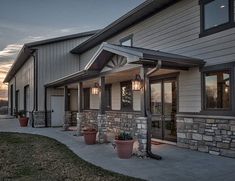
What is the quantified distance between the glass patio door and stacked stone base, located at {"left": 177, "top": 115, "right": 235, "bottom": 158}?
0.62 meters

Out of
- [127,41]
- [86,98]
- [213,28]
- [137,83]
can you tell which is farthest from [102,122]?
[86,98]

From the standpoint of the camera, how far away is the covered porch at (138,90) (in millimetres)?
7910

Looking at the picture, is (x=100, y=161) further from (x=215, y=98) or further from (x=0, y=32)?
(x=0, y=32)

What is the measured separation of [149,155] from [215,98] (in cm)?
258

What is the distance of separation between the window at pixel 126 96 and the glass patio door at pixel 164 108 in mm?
1780

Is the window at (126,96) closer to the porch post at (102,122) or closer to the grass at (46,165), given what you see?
the porch post at (102,122)

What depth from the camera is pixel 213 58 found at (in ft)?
27.0

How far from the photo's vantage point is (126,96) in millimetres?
13195

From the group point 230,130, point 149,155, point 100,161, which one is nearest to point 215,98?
point 230,130

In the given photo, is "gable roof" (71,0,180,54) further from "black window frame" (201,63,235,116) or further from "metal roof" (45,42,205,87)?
"black window frame" (201,63,235,116)

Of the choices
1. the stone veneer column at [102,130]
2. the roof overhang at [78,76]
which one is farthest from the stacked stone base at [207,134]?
the roof overhang at [78,76]

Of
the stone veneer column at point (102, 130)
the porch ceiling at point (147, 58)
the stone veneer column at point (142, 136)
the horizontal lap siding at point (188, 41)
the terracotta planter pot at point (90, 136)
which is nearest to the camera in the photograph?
the porch ceiling at point (147, 58)

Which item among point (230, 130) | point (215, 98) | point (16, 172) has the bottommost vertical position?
point (16, 172)

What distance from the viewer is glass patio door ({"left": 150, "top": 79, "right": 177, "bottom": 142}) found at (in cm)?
1002
